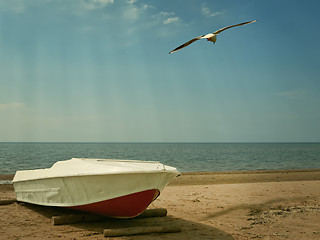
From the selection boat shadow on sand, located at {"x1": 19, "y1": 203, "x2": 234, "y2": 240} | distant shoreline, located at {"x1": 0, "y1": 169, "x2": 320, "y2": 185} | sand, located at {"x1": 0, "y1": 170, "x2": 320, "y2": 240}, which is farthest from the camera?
distant shoreline, located at {"x1": 0, "y1": 169, "x2": 320, "y2": 185}

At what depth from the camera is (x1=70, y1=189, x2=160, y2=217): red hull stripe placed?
5.30 meters

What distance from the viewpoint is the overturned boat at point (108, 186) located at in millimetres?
5191

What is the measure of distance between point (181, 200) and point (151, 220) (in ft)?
8.40

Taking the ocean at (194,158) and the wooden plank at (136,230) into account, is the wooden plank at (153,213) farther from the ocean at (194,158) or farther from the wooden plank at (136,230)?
the ocean at (194,158)

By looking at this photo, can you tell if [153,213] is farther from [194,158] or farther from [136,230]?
[194,158]

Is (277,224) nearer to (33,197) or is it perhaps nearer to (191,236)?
(191,236)

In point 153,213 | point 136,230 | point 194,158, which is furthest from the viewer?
point 194,158

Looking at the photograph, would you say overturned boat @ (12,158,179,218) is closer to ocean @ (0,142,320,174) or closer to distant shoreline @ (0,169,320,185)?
distant shoreline @ (0,169,320,185)

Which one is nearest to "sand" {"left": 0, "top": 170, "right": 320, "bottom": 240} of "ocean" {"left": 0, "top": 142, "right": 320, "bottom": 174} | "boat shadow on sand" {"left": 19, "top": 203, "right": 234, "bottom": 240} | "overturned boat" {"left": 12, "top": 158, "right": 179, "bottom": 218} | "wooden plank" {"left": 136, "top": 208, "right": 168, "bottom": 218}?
"boat shadow on sand" {"left": 19, "top": 203, "right": 234, "bottom": 240}

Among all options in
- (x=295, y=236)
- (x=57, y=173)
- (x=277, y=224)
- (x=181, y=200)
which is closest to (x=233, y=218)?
(x=277, y=224)

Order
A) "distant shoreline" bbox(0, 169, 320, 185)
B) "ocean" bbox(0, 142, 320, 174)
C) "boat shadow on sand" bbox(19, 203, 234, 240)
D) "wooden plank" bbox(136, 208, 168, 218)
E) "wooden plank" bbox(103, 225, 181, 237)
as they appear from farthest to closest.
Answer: "ocean" bbox(0, 142, 320, 174), "distant shoreline" bbox(0, 169, 320, 185), "wooden plank" bbox(136, 208, 168, 218), "boat shadow on sand" bbox(19, 203, 234, 240), "wooden plank" bbox(103, 225, 181, 237)

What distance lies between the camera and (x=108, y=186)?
5.29 m

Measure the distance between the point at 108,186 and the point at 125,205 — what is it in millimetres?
500

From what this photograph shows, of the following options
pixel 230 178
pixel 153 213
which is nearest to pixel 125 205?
pixel 153 213
